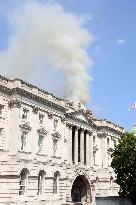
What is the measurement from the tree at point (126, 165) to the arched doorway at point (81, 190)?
49.3 ft

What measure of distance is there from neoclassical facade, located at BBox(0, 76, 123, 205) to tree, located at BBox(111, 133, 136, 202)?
10857mm

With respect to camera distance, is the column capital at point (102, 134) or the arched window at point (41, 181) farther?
the column capital at point (102, 134)

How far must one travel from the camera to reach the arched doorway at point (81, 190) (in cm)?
6284

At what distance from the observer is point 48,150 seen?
54562 mm

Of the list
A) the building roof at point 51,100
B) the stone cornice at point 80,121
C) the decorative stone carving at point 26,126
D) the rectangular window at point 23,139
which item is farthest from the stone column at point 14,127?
the stone cornice at point 80,121

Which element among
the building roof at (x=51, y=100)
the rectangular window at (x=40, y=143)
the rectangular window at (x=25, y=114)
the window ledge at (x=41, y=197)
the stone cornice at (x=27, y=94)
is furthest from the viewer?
the rectangular window at (x=40, y=143)

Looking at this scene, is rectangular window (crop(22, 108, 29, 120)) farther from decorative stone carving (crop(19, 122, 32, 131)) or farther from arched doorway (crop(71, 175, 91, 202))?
arched doorway (crop(71, 175, 91, 202))

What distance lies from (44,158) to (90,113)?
19.7 meters

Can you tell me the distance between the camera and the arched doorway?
62844mm

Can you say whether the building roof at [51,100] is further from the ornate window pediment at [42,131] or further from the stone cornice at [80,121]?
the ornate window pediment at [42,131]

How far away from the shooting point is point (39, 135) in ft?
175

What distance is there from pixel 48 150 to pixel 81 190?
14.3m

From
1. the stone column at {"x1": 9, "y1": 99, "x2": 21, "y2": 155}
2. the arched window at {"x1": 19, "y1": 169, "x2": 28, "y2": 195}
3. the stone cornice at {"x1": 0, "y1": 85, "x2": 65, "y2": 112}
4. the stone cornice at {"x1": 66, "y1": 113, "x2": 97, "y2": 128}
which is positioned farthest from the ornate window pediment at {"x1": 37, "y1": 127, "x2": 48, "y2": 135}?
the stone cornice at {"x1": 66, "y1": 113, "x2": 97, "y2": 128}

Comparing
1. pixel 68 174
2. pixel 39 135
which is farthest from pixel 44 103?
pixel 68 174
